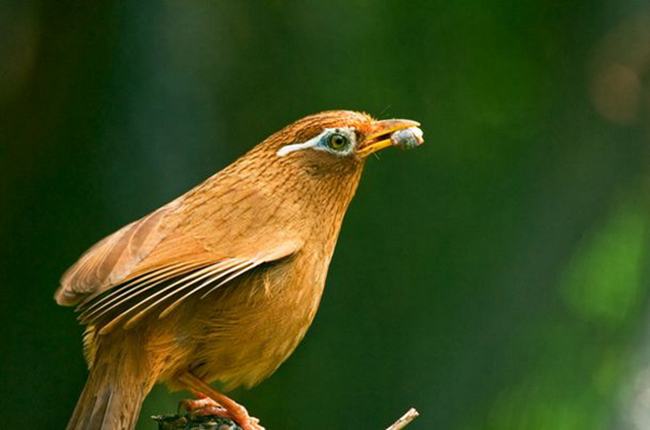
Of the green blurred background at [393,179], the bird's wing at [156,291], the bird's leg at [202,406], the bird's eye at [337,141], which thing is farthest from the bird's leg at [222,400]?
the green blurred background at [393,179]

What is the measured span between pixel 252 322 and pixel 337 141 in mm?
992

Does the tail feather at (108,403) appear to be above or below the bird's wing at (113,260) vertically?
below

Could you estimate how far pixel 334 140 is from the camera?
5453 millimetres

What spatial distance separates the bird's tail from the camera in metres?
4.78

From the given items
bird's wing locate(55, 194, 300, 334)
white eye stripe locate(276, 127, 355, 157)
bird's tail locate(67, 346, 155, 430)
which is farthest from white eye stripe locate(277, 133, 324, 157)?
A: bird's tail locate(67, 346, 155, 430)

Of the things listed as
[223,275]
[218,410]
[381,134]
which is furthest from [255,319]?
[381,134]

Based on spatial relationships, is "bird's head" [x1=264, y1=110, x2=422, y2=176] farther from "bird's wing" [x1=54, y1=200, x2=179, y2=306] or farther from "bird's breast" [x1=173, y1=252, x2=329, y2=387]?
"bird's wing" [x1=54, y1=200, x2=179, y2=306]

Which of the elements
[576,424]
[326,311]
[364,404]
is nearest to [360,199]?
[326,311]

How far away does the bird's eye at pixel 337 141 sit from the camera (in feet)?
17.9

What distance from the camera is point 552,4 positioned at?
8.81 metres

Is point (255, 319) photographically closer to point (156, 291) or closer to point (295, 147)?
point (156, 291)

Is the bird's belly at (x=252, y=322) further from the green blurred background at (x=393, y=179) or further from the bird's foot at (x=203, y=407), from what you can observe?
the green blurred background at (x=393, y=179)

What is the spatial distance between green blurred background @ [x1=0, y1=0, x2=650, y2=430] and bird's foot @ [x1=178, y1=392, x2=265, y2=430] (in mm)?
2165

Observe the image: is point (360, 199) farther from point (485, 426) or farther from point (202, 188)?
point (202, 188)
